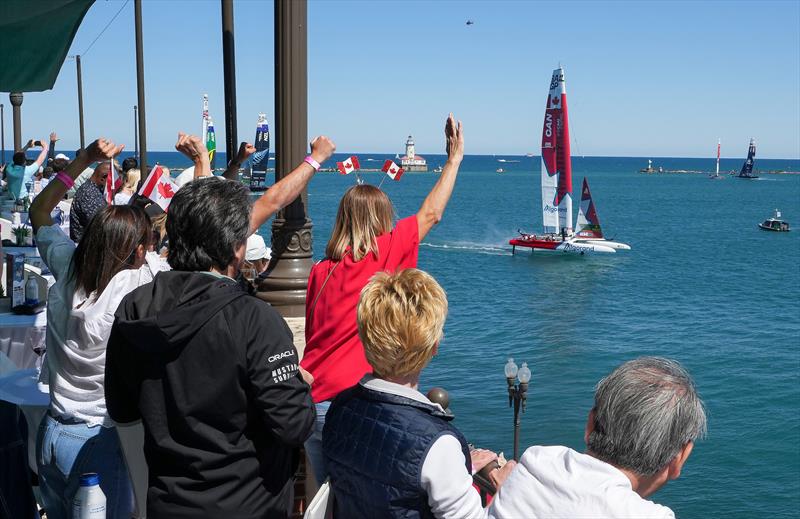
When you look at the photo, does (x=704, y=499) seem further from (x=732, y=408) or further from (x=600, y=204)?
(x=600, y=204)

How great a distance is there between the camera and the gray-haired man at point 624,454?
1866 mm

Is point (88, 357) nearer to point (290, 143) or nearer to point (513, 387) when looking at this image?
point (290, 143)

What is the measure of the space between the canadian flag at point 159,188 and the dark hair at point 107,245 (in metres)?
2.30

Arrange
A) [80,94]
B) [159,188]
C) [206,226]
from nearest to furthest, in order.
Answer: [206,226] < [159,188] < [80,94]

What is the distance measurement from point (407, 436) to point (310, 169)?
143 centimetres

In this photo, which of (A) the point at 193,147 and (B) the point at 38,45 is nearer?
(B) the point at 38,45

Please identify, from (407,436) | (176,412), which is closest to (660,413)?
(407,436)

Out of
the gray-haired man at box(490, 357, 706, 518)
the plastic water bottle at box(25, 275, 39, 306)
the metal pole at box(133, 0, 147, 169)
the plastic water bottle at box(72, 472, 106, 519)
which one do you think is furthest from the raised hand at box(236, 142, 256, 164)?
the metal pole at box(133, 0, 147, 169)

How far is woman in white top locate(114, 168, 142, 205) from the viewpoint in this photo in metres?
7.42

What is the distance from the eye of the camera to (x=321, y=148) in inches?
139

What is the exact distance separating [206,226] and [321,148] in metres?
1.24

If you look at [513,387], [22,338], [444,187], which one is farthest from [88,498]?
[513,387]

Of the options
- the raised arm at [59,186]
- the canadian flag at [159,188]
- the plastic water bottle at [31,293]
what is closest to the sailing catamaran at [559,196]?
the canadian flag at [159,188]

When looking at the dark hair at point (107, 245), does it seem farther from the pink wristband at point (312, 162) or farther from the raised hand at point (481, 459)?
the raised hand at point (481, 459)
